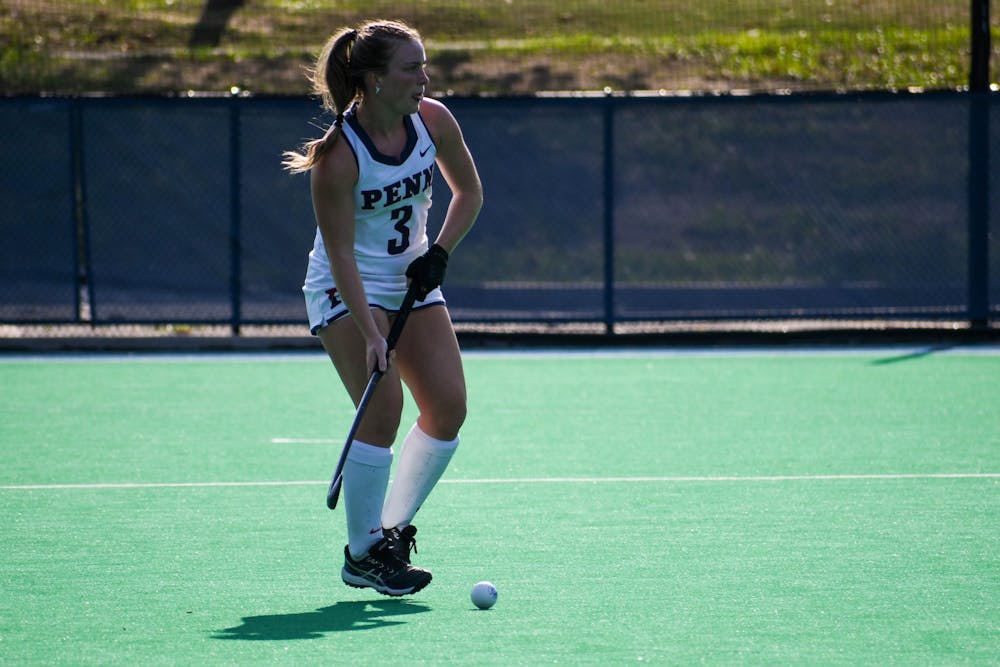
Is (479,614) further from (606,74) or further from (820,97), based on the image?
(606,74)

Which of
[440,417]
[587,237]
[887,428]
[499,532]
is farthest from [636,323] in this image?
[440,417]

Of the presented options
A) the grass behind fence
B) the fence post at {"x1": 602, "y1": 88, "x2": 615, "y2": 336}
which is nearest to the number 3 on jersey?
the fence post at {"x1": 602, "y1": 88, "x2": 615, "y2": 336}

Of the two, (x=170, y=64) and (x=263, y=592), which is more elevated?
(x=170, y=64)

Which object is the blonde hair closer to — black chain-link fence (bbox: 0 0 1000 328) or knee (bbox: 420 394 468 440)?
knee (bbox: 420 394 468 440)

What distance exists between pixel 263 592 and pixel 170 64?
1235 centimetres

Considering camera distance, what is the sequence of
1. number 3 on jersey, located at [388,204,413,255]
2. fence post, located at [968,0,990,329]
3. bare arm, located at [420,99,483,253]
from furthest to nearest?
fence post, located at [968,0,990,329] → bare arm, located at [420,99,483,253] → number 3 on jersey, located at [388,204,413,255]

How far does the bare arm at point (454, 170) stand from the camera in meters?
4.98

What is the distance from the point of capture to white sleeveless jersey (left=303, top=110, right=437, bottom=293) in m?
4.70

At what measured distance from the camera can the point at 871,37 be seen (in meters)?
16.5

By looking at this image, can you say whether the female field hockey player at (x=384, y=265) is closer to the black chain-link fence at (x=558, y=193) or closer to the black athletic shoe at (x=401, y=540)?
the black athletic shoe at (x=401, y=540)

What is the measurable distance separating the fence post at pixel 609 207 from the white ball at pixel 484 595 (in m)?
7.79

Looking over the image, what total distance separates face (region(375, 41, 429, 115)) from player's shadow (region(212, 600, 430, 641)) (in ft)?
5.25

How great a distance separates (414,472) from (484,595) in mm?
599

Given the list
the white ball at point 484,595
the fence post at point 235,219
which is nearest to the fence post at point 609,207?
the fence post at point 235,219
